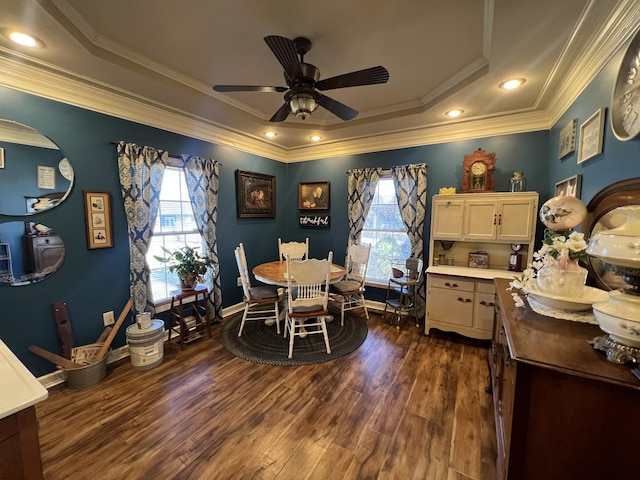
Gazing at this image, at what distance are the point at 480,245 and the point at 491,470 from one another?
239 cm

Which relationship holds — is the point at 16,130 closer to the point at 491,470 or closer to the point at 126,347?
the point at 126,347

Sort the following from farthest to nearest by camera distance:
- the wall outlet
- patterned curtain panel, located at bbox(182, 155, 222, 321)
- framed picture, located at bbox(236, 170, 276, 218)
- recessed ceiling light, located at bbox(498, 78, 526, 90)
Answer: framed picture, located at bbox(236, 170, 276, 218) → patterned curtain panel, located at bbox(182, 155, 222, 321) → the wall outlet → recessed ceiling light, located at bbox(498, 78, 526, 90)

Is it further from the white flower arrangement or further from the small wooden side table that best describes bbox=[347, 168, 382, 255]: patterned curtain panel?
the white flower arrangement

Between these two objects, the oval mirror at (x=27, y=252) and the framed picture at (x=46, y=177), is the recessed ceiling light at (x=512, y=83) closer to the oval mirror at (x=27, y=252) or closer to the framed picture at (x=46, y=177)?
the framed picture at (x=46, y=177)

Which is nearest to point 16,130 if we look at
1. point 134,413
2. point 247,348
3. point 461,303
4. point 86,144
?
point 86,144

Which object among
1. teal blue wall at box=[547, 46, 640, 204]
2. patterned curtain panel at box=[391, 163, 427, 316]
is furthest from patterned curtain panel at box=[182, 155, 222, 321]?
teal blue wall at box=[547, 46, 640, 204]

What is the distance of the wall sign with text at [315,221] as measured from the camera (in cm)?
436

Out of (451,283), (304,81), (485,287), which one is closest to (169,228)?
(304,81)

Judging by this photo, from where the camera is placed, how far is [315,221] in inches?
175

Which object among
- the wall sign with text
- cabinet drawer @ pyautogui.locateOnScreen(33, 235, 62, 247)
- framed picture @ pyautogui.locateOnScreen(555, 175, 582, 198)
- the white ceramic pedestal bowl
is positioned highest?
framed picture @ pyautogui.locateOnScreen(555, 175, 582, 198)

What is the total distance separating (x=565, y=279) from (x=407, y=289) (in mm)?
2370

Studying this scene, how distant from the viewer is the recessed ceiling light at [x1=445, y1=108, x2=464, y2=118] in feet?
9.36

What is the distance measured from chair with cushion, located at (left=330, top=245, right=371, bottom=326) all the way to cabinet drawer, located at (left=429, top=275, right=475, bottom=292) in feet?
2.93

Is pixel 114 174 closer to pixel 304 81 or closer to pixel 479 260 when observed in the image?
pixel 304 81
